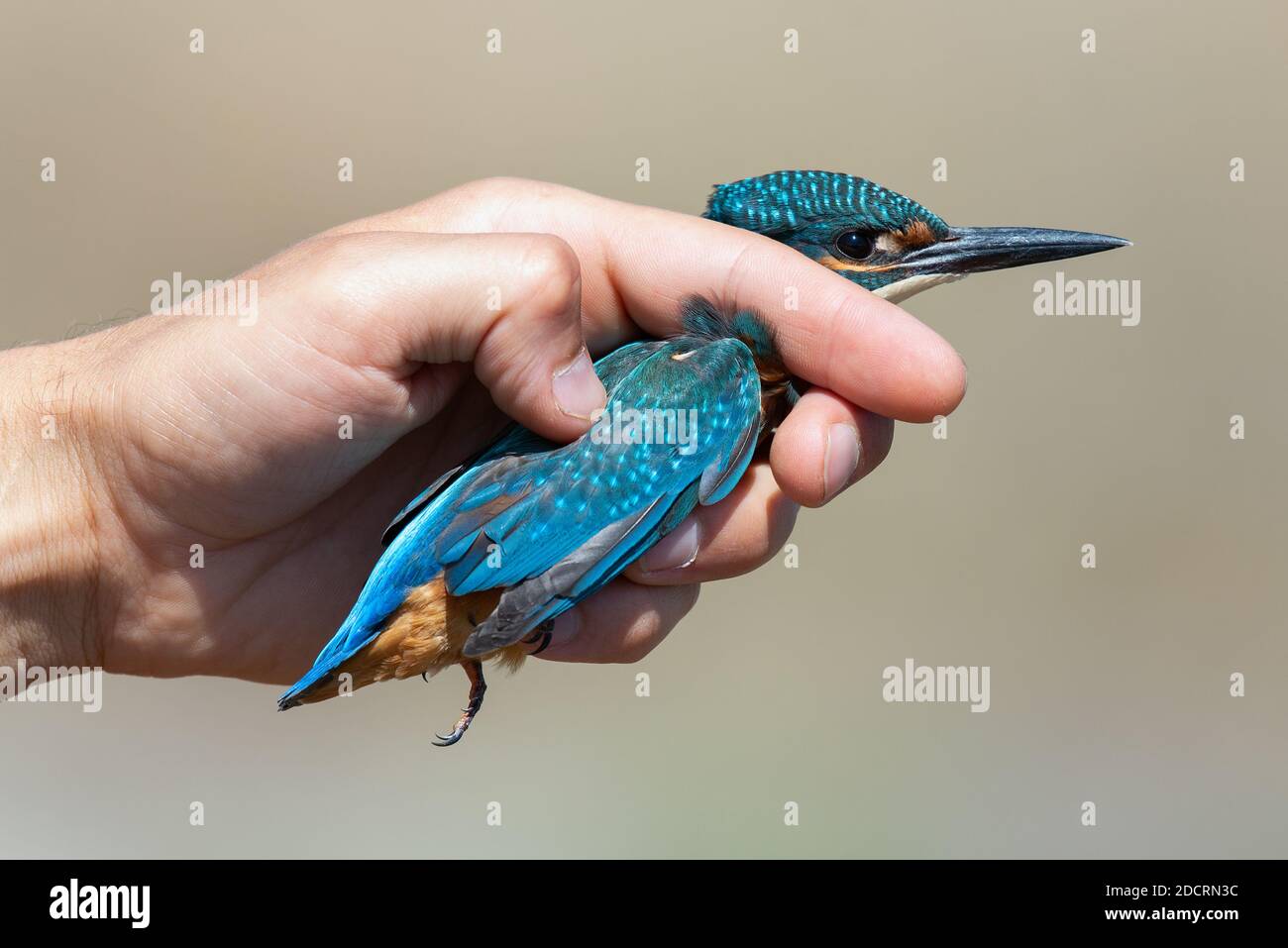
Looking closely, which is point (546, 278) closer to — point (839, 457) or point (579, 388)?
point (579, 388)

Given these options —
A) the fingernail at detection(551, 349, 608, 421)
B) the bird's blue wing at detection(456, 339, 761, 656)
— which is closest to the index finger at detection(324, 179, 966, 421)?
the bird's blue wing at detection(456, 339, 761, 656)

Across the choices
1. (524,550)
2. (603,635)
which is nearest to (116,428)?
(524,550)

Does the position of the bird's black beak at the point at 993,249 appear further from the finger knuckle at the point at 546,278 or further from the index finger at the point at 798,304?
the finger knuckle at the point at 546,278

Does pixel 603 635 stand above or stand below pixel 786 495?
below

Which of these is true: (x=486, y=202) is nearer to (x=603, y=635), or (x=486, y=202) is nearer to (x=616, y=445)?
(x=616, y=445)

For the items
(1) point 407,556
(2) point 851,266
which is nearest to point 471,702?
(1) point 407,556
